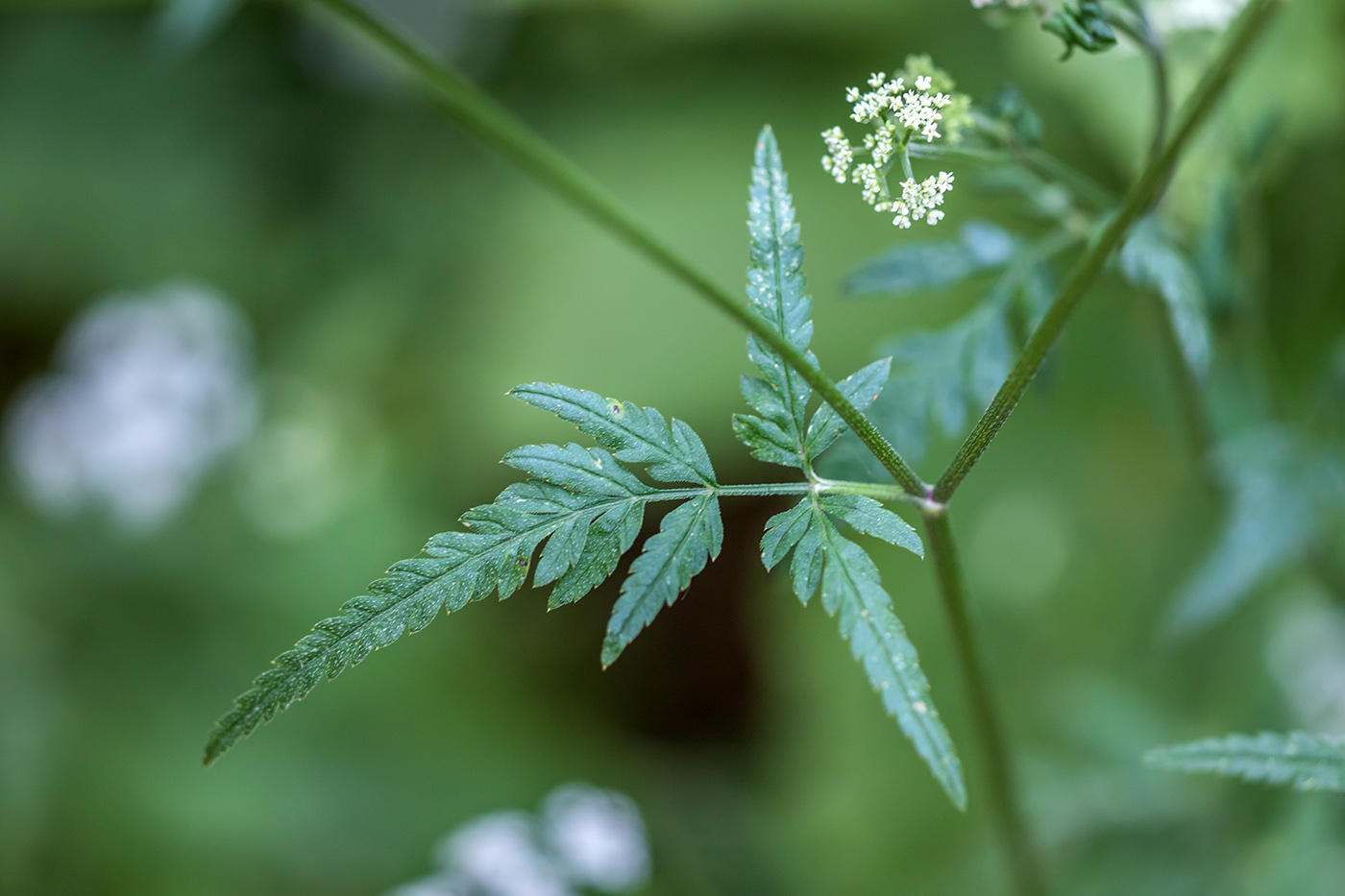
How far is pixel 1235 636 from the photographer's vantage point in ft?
8.64

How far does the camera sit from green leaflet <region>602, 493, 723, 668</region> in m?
0.98

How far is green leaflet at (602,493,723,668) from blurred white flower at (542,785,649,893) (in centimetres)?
123

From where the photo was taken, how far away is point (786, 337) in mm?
1068

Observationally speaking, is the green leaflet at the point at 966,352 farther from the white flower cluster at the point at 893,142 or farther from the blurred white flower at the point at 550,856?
the blurred white flower at the point at 550,856

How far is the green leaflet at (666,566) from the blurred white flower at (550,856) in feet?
3.91

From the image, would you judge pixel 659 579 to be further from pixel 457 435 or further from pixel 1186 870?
pixel 457 435

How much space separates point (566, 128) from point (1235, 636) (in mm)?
2670

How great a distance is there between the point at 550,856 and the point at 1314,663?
1.79 meters

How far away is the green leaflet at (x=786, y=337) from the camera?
3.51ft

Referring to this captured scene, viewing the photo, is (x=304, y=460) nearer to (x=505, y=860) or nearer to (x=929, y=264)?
(x=505, y=860)

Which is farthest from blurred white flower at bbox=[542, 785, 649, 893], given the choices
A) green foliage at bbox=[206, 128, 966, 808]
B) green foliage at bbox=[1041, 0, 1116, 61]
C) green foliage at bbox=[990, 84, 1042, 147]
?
green foliage at bbox=[1041, 0, 1116, 61]

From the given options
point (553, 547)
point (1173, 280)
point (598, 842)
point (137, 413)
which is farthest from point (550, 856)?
point (137, 413)

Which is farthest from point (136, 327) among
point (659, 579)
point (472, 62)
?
point (659, 579)

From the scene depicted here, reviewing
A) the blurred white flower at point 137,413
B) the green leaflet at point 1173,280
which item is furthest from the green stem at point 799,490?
the blurred white flower at point 137,413
